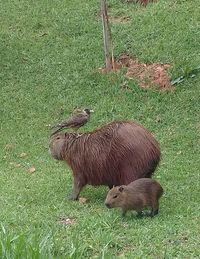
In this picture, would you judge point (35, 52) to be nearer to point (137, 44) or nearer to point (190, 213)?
point (137, 44)

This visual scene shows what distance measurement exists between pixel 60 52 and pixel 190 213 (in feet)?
21.6

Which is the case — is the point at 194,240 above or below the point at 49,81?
above

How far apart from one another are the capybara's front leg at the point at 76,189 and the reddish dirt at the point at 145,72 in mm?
3694

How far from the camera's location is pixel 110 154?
7227mm

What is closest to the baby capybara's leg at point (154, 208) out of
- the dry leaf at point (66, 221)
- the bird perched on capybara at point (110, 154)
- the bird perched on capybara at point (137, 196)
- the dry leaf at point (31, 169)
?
the bird perched on capybara at point (137, 196)

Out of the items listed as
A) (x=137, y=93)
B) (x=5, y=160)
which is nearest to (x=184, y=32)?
(x=137, y=93)

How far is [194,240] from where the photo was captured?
569 centimetres

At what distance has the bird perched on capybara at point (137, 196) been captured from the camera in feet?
21.4

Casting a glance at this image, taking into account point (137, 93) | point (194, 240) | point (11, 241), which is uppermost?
point (11, 241)

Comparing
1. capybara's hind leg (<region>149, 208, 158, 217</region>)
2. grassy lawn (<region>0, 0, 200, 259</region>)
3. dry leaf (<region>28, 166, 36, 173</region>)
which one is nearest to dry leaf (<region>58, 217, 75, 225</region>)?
grassy lawn (<region>0, 0, 200, 259</region>)

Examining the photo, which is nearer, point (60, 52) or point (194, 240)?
point (194, 240)

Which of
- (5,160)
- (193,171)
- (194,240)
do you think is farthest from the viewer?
(5,160)

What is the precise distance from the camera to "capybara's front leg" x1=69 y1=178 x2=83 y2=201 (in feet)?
24.3

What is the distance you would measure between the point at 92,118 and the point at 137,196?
4.01 meters
